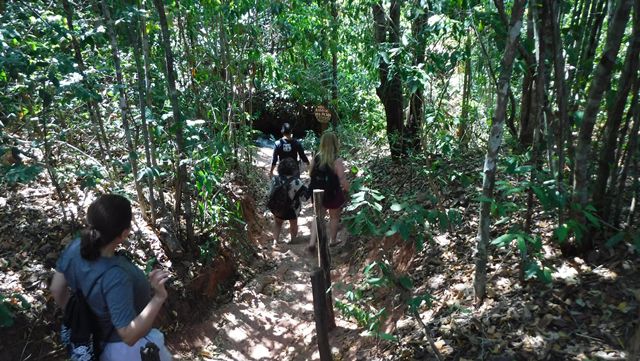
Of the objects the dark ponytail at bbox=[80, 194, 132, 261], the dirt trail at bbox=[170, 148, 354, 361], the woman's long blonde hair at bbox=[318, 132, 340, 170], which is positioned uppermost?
the dark ponytail at bbox=[80, 194, 132, 261]

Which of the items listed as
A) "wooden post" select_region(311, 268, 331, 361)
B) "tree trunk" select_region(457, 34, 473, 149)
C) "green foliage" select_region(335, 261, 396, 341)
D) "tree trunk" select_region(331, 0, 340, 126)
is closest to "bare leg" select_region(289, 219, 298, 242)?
"green foliage" select_region(335, 261, 396, 341)

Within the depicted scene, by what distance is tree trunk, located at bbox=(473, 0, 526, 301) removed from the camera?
10.2 feet

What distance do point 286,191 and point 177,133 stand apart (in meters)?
2.11

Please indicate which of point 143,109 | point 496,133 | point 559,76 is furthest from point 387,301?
point 143,109

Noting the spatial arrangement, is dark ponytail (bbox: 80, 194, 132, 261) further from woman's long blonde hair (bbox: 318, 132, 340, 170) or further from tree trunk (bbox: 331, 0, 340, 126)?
tree trunk (bbox: 331, 0, 340, 126)

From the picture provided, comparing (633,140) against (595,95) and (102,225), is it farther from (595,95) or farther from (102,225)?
(102,225)

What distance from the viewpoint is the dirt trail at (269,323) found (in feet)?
16.5

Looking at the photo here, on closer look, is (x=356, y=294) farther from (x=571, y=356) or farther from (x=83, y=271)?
(x=83, y=271)

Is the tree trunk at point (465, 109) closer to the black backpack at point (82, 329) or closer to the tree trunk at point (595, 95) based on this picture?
the tree trunk at point (595, 95)

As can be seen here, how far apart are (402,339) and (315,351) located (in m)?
1.23

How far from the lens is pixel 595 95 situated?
10.3ft

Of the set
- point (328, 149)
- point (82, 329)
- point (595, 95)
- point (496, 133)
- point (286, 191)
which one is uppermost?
point (595, 95)

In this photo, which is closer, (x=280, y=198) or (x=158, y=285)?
(x=158, y=285)

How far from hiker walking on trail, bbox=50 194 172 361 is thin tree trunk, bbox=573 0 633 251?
2.70 meters
